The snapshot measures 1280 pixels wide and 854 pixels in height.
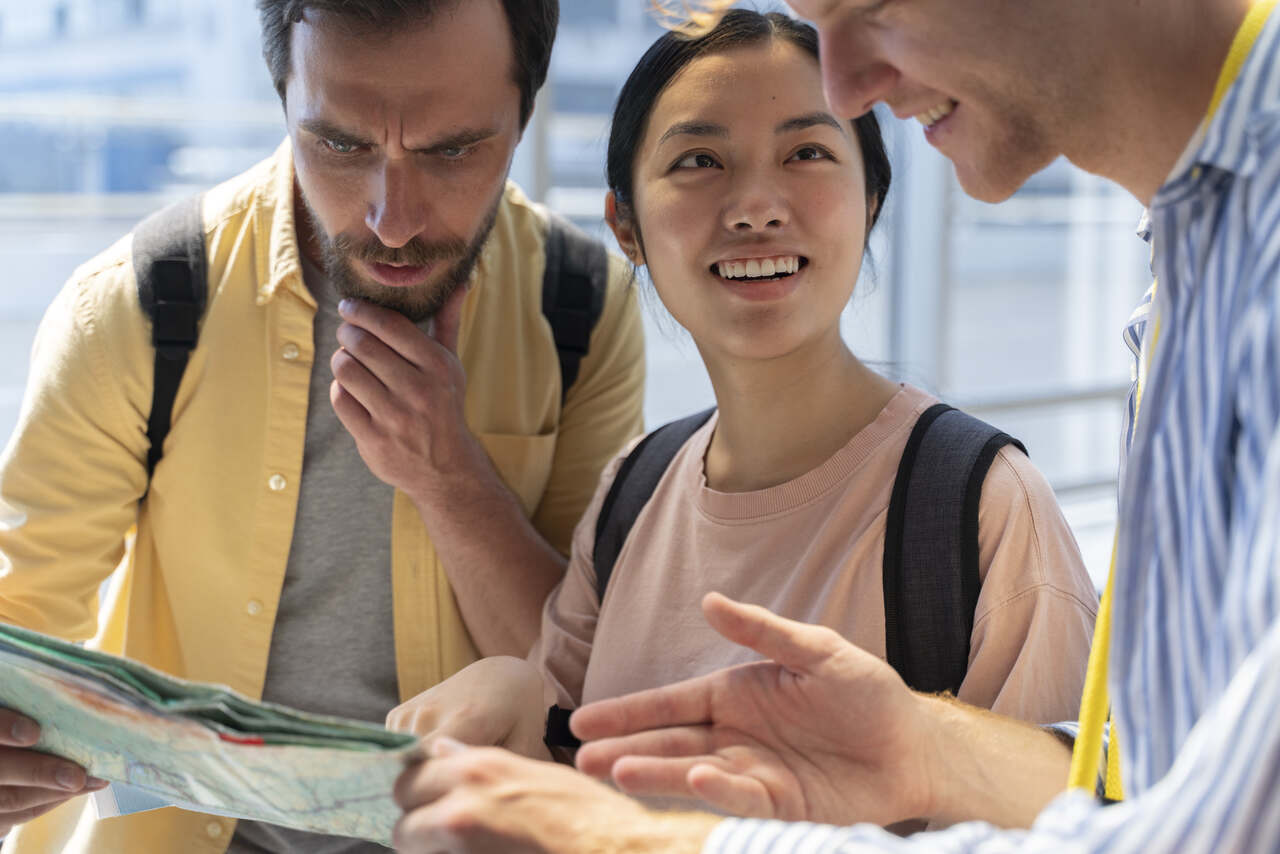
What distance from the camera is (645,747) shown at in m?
1.06

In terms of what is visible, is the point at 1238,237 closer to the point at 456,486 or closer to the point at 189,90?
the point at 456,486

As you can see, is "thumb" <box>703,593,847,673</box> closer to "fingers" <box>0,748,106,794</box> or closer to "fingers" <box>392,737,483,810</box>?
"fingers" <box>392,737,483,810</box>

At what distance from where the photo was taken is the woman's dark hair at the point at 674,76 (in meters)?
1.57

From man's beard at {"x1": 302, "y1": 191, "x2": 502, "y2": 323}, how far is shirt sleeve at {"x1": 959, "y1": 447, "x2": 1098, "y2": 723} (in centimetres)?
94

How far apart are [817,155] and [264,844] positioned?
1342mm

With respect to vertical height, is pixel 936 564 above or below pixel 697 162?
below

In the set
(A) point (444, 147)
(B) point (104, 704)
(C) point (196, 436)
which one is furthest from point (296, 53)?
(B) point (104, 704)

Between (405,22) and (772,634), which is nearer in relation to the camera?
(772,634)

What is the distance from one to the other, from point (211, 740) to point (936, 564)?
774 millimetres

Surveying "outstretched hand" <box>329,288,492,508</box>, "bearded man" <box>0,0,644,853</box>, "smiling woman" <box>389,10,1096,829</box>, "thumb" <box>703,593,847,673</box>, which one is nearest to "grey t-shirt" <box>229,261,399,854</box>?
"bearded man" <box>0,0,644,853</box>

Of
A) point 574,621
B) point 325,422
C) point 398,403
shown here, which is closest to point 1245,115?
point 574,621

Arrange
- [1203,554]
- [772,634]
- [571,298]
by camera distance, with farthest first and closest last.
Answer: [571,298], [772,634], [1203,554]

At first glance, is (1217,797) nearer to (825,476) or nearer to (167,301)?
(825,476)

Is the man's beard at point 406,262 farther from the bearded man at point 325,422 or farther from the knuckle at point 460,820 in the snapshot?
the knuckle at point 460,820
